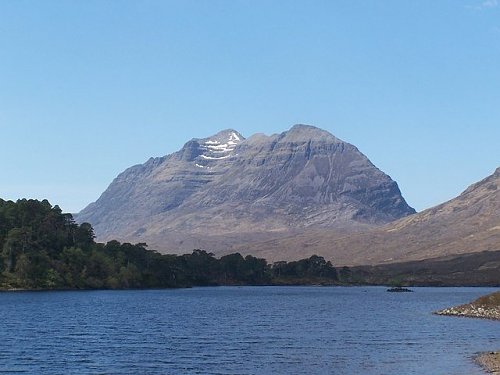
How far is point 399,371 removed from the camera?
79.6m

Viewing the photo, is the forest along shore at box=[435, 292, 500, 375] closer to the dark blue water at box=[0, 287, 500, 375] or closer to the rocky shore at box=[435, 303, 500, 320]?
the rocky shore at box=[435, 303, 500, 320]

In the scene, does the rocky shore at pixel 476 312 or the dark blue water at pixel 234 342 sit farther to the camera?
the rocky shore at pixel 476 312

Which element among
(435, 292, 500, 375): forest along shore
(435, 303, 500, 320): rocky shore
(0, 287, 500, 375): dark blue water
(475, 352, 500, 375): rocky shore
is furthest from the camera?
(435, 292, 500, 375): forest along shore

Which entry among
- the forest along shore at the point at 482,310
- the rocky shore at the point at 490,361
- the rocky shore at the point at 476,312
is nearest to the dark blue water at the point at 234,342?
the rocky shore at the point at 490,361

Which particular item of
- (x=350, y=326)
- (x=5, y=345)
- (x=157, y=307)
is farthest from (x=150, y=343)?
(x=157, y=307)

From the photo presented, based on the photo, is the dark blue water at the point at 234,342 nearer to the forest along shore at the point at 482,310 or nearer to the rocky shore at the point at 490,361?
the rocky shore at the point at 490,361

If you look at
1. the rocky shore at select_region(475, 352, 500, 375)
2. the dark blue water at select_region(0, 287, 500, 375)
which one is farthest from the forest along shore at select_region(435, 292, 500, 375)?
the rocky shore at select_region(475, 352, 500, 375)

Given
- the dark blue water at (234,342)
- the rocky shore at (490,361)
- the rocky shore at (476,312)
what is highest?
the rocky shore at (476,312)

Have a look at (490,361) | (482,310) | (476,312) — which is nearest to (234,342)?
(490,361)

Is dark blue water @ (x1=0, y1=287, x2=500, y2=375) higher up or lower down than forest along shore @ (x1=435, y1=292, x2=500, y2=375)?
lower down

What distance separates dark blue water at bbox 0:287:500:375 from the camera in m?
83.0

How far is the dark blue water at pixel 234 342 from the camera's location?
8300 cm

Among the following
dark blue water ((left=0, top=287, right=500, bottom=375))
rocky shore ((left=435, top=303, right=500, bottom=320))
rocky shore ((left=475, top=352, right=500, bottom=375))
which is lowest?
rocky shore ((left=475, top=352, right=500, bottom=375))

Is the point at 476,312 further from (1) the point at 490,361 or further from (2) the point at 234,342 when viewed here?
(1) the point at 490,361
